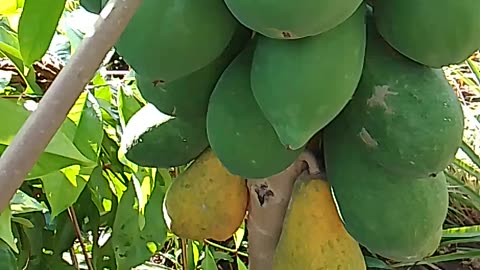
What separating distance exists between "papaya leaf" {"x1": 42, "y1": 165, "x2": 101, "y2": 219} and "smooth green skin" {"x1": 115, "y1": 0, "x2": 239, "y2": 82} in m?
0.36

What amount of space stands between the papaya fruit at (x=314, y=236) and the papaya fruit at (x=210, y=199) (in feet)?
0.14

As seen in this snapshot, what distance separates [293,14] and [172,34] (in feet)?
0.26

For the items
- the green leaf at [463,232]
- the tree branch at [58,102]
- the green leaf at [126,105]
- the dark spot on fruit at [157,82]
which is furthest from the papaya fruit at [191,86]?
the green leaf at [463,232]

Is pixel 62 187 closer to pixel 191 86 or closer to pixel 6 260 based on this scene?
pixel 6 260

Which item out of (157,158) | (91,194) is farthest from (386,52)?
(91,194)

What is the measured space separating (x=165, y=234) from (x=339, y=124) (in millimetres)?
480

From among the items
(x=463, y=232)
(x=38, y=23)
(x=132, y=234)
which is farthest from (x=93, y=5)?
(x=463, y=232)

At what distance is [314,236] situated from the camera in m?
0.54

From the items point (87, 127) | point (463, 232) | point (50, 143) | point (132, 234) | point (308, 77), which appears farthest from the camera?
point (463, 232)

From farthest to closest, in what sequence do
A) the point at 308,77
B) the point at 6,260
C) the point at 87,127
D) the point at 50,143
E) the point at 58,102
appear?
the point at 87,127 < the point at 6,260 < the point at 50,143 < the point at 308,77 < the point at 58,102

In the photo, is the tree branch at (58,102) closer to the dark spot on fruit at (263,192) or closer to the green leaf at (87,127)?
the dark spot on fruit at (263,192)

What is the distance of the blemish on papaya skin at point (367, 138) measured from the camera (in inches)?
18.8

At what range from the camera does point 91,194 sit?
1032 millimetres

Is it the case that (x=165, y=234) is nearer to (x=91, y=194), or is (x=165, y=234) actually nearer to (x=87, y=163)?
(x=91, y=194)
